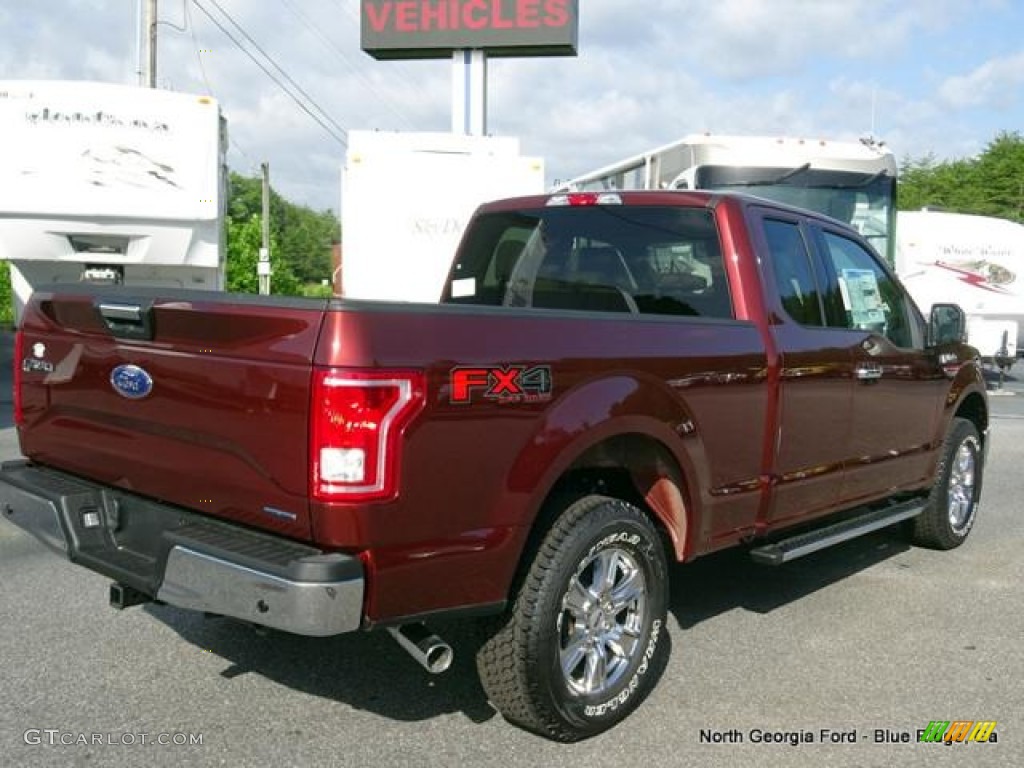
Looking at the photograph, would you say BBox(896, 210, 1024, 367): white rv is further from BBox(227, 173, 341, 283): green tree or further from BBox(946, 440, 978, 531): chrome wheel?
BBox(227, 173, 341, 283): green tree

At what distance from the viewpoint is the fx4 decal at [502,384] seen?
2932mm

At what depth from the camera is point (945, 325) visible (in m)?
5.72

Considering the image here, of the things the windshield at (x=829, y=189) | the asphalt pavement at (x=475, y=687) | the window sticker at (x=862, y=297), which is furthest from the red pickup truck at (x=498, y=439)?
the windshield at (x=829, y=189)

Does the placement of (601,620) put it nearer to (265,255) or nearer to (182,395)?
(182,395)

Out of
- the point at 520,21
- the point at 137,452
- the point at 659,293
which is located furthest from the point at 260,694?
the point at 520,21

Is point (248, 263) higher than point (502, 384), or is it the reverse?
point (248, 263)

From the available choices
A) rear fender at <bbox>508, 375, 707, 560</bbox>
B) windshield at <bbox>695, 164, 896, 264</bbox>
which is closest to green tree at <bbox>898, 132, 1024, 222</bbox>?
windshield at <bbox>695, 164, 896, 264</bbox>

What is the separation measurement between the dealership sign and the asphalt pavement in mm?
15666

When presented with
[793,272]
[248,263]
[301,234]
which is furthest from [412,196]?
[301,234]

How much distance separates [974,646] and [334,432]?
3298 mm

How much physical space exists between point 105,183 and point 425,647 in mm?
9065

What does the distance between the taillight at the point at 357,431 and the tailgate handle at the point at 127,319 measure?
842mm

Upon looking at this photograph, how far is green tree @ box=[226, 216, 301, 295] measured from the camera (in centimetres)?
2827

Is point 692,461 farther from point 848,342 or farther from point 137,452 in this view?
point 137,452
